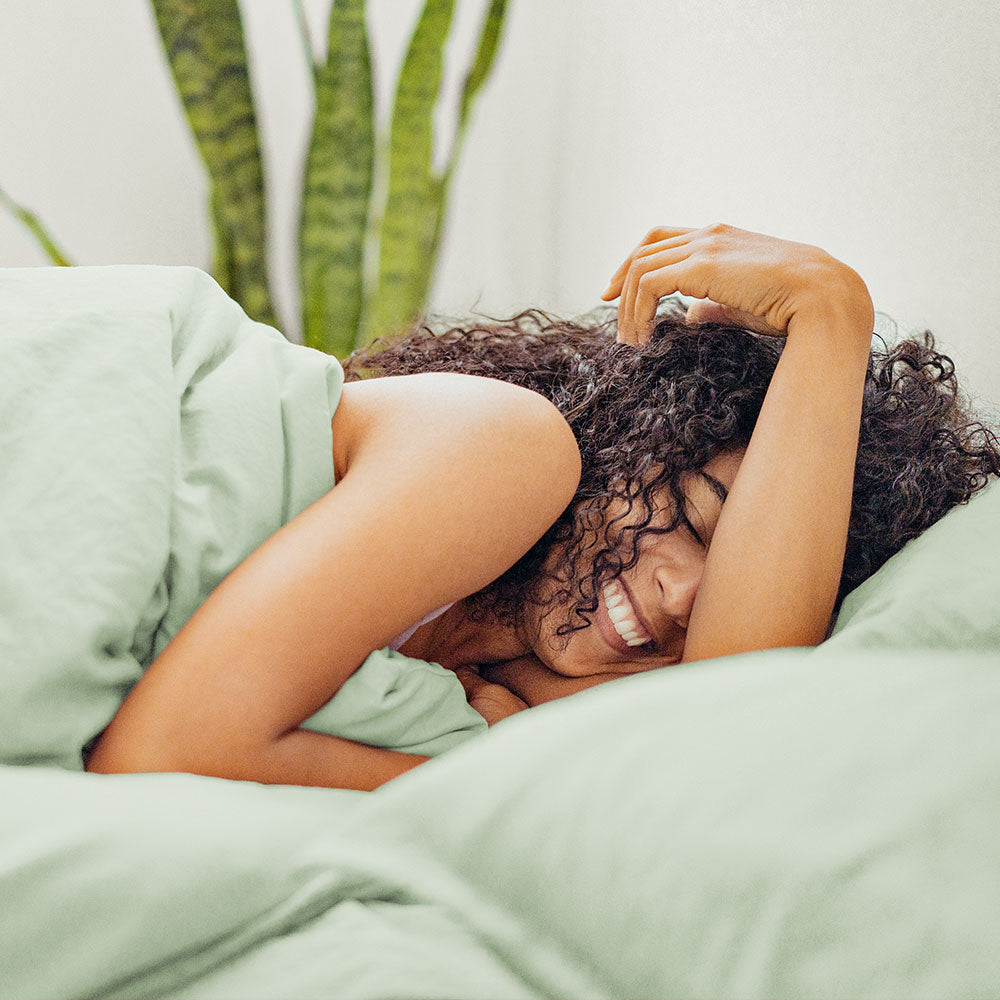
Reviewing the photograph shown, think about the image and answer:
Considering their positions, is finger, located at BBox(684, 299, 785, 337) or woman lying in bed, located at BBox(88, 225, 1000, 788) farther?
finger, located at BBox(684, 299, 785, 337)

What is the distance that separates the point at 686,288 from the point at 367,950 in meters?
0.62

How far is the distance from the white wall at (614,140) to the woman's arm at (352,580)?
1.85 ft

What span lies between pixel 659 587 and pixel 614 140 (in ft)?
3.65

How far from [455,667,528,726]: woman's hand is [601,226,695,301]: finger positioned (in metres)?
0.40

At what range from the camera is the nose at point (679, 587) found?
30.7 inches

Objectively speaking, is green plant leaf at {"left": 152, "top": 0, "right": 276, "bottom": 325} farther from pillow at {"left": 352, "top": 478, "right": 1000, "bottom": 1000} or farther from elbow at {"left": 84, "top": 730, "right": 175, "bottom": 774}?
pillow at {"left": 352, "top": 478, "right": 1000, "bottom": 1000}

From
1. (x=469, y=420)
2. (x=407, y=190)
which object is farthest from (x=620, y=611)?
(x=407, y=190)

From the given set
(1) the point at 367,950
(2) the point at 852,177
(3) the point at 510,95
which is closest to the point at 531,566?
(1) the point at 367,950

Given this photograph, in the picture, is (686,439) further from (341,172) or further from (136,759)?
(341,172)

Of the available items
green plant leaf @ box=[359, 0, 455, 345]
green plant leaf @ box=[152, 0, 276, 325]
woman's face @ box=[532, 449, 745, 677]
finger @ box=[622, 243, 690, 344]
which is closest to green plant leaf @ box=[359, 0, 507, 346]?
green plant leaf @ box=[359, 0, 455, 345]

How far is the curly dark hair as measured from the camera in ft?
2.63

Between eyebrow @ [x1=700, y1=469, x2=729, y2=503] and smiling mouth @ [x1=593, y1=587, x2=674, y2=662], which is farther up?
eyebrow @ [x1=700, y1=469, x2=729, y2=503]

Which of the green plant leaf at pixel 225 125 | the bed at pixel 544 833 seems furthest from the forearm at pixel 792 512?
the green plant leaf at pixel 225 125

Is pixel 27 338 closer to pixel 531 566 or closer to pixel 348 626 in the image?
pixel 348 626
